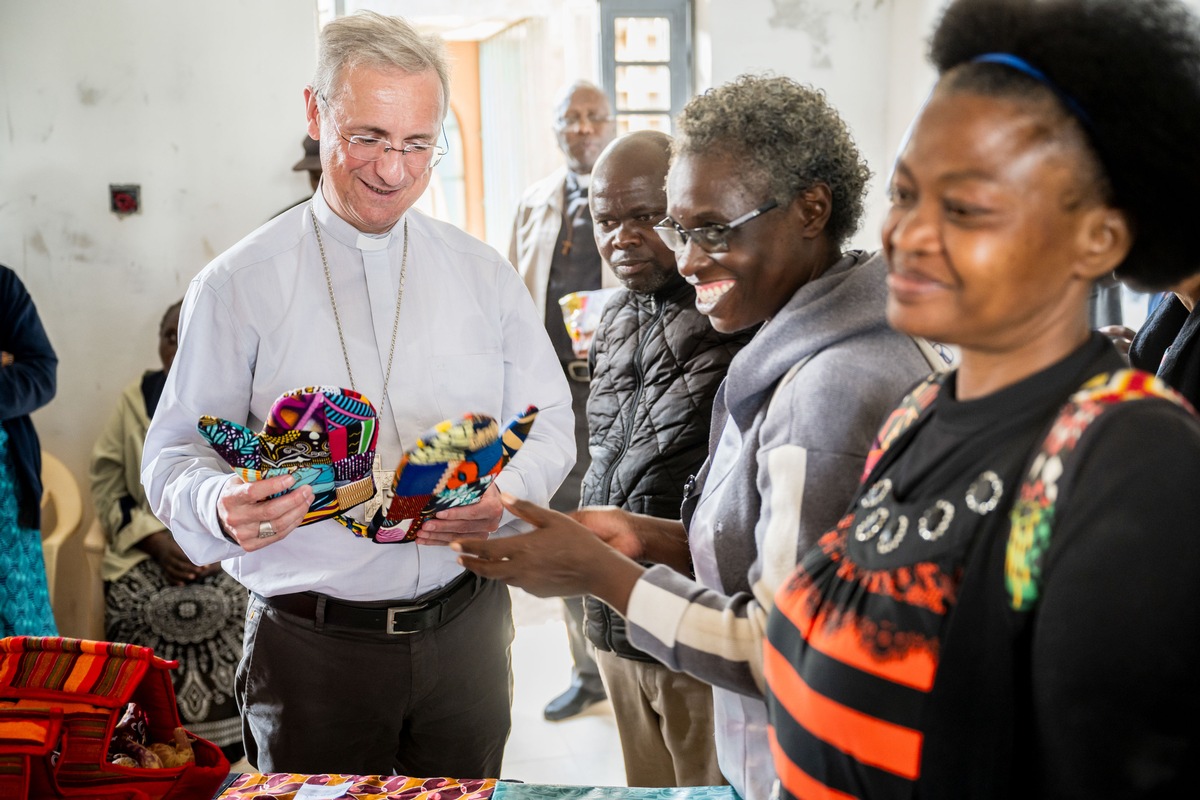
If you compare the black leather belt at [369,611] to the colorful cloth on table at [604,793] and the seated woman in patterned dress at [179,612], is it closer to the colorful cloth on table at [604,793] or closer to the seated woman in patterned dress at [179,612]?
the colorful cloth on table at [604,793]

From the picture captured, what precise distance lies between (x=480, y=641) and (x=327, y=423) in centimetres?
65

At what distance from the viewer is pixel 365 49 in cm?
175

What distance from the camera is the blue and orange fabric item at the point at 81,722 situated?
4.47 ft

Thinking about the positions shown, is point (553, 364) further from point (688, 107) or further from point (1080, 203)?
point (1080, 203)

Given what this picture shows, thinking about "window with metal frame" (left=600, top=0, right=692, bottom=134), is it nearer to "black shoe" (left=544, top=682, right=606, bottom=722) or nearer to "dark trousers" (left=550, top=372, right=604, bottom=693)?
"dark trousers" (left=550, top=372, right=604, bottom=693)

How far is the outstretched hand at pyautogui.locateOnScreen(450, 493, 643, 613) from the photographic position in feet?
4.16

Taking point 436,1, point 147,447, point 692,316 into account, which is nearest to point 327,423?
point 147,447

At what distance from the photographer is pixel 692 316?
2.17 meters

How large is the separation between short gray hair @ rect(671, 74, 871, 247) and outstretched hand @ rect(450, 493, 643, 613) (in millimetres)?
531

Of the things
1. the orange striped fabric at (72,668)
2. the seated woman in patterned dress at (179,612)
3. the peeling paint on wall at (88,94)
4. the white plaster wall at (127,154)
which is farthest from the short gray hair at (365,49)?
the peeling paint on wall at (88,94)

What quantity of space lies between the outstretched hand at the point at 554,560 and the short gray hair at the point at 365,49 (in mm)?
895

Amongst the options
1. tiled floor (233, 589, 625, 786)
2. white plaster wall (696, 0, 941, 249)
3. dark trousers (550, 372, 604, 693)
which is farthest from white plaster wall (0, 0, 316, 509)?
tiled floor (233, 589, 625, 786)

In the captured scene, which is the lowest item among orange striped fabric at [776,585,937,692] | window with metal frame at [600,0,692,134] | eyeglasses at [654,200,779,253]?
orange striped fabric at [776,585,937,692]

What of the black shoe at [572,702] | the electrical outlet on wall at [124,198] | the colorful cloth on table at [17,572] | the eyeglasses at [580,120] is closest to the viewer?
the colorful cloth on table at [17,572]
